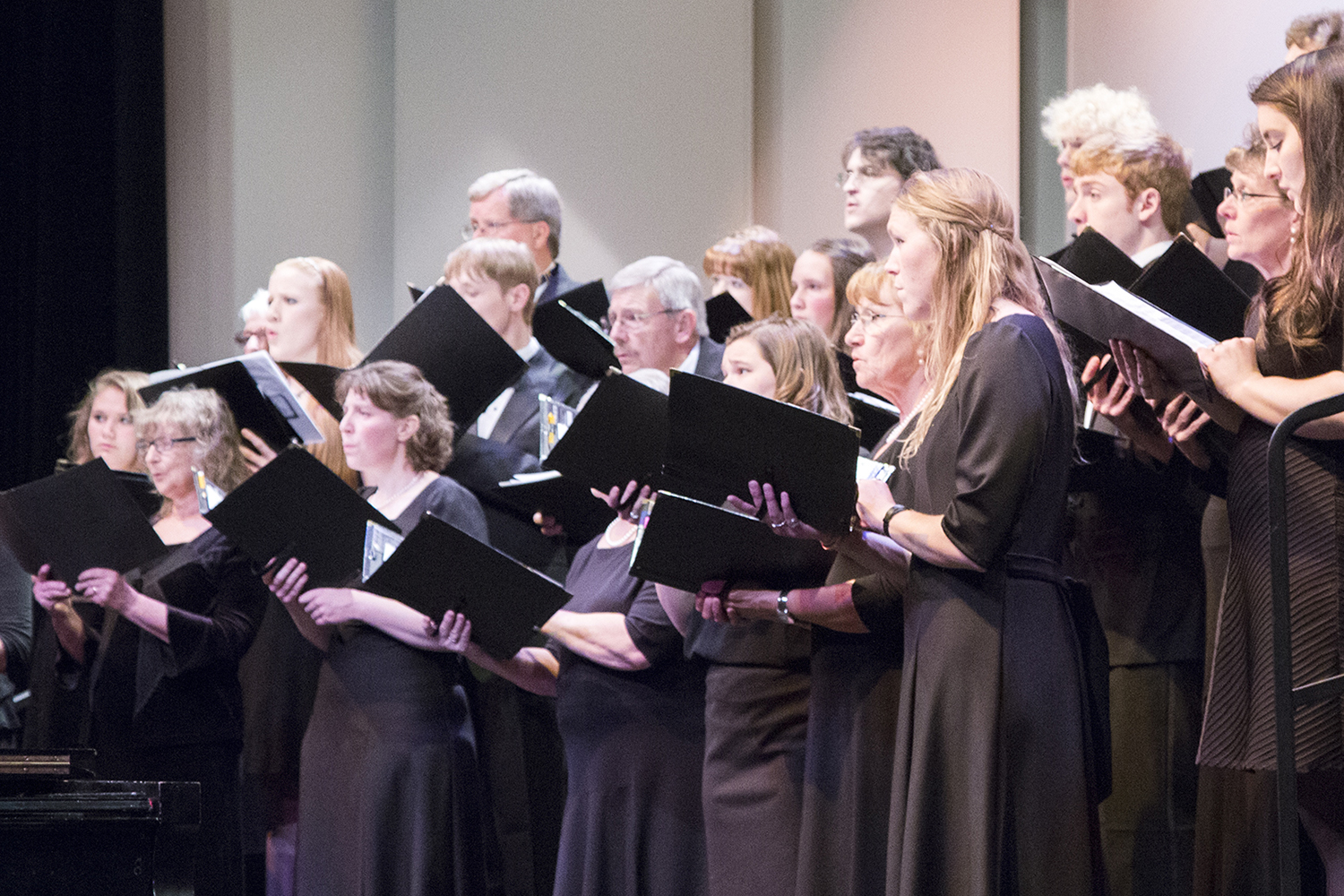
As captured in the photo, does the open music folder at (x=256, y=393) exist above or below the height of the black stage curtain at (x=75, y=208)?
below

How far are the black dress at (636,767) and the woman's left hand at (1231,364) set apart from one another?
135 centimetres

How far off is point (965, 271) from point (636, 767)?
4.29 feet

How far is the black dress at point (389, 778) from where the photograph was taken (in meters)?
3.70

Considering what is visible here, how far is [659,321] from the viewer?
4281mm

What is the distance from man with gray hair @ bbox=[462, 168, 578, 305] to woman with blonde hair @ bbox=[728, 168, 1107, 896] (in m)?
2.44

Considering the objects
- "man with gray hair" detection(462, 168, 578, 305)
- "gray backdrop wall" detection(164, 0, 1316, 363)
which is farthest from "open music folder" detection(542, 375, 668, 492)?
"gray backdrop wall" detection(164, 0, 1316, 363)

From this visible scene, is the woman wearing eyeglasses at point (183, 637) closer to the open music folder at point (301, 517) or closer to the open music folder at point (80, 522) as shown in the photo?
the open music folder at point (80, 522)

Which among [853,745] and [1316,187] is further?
[853,745]

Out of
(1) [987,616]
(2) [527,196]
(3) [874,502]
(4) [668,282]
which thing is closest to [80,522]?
(4) [668,282]

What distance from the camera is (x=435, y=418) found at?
13.0 feet

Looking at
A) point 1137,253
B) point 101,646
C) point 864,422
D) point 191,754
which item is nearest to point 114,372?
point 101,646

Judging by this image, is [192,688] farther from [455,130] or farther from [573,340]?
[455,130]

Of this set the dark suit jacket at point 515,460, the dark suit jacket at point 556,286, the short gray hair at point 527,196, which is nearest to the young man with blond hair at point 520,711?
the dark suit jacket at point 515,460

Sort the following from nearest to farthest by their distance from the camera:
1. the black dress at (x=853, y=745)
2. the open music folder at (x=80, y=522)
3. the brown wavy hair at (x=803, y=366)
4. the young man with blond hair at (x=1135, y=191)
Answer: the black dress at (x=853, y=745) < the brown wavy hair at (x=803, y=366) < the young man with blond hair at (x=1135, y=191) < the open music folder at (x=80, y=522)
